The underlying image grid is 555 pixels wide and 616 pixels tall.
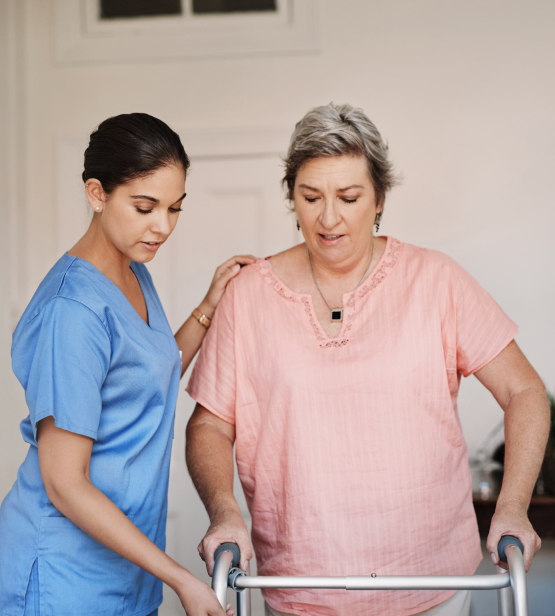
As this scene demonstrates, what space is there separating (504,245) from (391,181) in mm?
1131

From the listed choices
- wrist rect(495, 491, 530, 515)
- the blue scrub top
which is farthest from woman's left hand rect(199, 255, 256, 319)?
wrist rect(495, 491, 530, 515)

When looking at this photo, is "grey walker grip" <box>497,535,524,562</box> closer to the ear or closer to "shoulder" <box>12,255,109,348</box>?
"shoulder" <box>12,255,109,348</box>

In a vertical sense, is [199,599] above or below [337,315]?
below

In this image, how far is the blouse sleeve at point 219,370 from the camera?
62.0 inches

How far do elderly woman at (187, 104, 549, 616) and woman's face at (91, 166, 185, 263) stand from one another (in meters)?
0.35

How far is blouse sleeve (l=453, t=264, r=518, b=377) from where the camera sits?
4.91 feet

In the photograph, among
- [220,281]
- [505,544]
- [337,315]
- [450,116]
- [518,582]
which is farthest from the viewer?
[450,116]

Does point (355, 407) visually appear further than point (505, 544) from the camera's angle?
Yes

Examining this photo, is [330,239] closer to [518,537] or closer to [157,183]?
[157,183]

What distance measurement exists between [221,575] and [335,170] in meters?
0.86

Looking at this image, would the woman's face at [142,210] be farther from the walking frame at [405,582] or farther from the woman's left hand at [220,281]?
the walking frame at [405,582]

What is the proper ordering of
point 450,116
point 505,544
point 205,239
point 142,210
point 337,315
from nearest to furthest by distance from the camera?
point 505,544
point 142,210
point 337,315
point 450,116
point 205,239

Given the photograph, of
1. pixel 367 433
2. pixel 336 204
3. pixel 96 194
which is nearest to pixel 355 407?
pixel 367 433

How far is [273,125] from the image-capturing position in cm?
263
